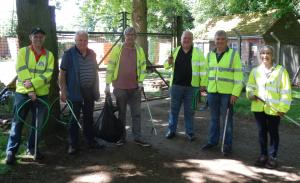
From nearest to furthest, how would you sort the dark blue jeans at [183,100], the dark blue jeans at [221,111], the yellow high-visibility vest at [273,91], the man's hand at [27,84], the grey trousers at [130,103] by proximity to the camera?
the yellow high-visibility vest at [273,91]
the man's hand at [27,84]
the dark blue jeans at [221,111]
the grey trousers at [130,103]
the dark blue jeans at [183,100]

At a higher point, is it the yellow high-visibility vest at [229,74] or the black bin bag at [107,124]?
the yellow high-visibility vest at [229,74]

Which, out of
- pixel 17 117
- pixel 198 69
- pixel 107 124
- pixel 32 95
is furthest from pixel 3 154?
pixel 198 69

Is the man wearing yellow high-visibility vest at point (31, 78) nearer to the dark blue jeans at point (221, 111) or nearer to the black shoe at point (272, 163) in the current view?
the dark blue jeans at point (221, 111)

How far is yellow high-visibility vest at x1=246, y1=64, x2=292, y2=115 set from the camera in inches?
207

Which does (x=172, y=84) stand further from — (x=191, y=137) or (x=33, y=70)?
(x=33, y=70)

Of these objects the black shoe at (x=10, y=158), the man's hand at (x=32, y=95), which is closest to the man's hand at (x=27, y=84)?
the man's hand at (x=32, y=95)

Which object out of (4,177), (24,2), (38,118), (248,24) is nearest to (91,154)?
(38,118)

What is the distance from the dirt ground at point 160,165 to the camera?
508 centimetres

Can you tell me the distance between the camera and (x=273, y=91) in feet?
17.5

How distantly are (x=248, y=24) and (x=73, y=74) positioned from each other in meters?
25.6

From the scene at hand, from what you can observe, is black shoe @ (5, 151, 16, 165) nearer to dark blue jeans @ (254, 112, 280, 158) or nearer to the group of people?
the group of people

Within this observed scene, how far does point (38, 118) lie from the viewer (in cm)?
567

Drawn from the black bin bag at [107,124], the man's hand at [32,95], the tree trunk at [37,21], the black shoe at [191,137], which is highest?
the tree trunk at [37,21]

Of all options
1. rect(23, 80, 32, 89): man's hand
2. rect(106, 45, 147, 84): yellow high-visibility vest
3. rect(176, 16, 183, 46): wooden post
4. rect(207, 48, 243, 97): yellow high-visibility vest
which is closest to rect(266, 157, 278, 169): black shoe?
rect(207, 48, 243, 97): yellow high-visibility vest
